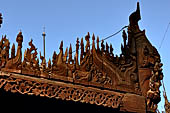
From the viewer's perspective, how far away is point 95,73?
6656 millimetres

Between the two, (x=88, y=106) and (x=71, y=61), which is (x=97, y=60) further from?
(x=88, y=106)

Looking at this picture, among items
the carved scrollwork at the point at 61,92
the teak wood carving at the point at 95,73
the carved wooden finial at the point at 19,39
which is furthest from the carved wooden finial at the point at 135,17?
the carved wooden finial at the point at 19,39

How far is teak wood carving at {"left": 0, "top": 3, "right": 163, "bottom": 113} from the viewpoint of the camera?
5809 millimetres

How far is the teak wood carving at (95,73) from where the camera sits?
19.1 feet

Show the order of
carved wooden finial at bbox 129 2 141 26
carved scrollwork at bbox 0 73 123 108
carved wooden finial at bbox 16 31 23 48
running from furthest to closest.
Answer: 1. carved wooden finial at bbox 129 2 141 26
2. carved wooden finial at bbox 16 31 23 48
3. carved scrollwork at bbox 0 73 123 108

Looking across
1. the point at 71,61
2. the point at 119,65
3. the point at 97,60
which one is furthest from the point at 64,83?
the point at 119,65

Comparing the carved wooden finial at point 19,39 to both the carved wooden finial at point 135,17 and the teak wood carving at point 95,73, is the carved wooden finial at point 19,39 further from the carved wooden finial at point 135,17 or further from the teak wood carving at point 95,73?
the carved wooden finial at point 135,17

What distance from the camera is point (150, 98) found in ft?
22.4

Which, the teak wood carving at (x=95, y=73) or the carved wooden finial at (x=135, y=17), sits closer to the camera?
the teak wood carving at (x=95, y=73)

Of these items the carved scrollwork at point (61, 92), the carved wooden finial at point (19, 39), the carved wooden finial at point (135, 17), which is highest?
the carved wooden finial at point (135, 17)

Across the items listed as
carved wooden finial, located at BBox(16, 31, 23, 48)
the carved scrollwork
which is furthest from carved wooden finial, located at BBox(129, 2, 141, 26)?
carved wooden finial, located at BBox(16, 31, 23, 48)

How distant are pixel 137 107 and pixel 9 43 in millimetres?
2854

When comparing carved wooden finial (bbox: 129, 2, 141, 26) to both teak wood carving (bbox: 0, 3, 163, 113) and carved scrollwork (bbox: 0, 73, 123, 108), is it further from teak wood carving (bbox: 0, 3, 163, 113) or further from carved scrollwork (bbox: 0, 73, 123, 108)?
carved scrollwork (bbox: 0, 73, 123, 108)

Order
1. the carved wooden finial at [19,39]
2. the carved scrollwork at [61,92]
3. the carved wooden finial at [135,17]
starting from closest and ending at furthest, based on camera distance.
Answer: the carved scrollwork at [61,92] → the carved wooden finial at [19,39] → the carved wooden finial at [135,17]
